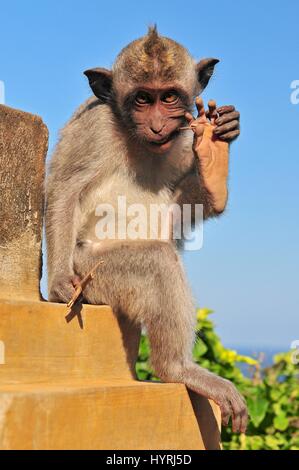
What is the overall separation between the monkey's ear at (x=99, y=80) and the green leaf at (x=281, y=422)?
17.5 ft

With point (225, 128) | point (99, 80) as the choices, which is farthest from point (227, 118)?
point (99, 80)

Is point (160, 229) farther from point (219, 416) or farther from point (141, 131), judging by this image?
point (219, 416)

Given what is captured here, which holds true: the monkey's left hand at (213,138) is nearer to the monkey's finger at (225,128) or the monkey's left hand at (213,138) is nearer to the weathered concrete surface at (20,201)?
the monkey's finger at (225,128)

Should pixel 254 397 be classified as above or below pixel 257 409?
above

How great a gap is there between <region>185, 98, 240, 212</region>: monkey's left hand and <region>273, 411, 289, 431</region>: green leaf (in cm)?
488

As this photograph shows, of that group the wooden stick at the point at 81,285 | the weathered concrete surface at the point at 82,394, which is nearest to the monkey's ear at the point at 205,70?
the wooden stick at the point at 81,285

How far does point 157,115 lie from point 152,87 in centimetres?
23

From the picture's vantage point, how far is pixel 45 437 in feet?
14.1

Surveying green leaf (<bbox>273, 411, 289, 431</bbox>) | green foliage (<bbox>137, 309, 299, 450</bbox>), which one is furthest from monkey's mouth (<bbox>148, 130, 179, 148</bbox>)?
green leaf (<bbox>273, 411, 289, 431</bbox>)

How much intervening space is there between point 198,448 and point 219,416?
0.40 metres

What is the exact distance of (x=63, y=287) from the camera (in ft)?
18.2

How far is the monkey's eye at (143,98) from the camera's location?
6.06 metres

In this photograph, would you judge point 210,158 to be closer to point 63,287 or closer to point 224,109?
point 224,109

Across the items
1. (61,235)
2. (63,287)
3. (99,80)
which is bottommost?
(63,287)
